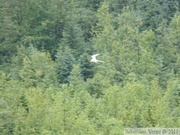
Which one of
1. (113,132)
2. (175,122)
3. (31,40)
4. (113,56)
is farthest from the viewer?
(31,40)

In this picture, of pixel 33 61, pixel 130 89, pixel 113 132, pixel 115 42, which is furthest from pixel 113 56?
pixel 113 132

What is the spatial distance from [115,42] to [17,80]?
12.3m

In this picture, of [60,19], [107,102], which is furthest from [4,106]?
[60,19]

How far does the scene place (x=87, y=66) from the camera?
73.2 m

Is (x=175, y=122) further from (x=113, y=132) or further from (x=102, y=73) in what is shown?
(x=102, y=73)

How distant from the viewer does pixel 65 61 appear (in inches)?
2835

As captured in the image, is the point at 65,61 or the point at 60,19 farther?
the point at 60,19

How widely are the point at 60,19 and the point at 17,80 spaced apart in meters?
13.7

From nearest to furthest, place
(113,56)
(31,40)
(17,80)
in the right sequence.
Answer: (17,80) → (113,56) → (31,40)

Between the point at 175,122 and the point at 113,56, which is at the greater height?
the point at 113,56

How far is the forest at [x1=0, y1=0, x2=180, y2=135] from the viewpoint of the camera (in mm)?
54125

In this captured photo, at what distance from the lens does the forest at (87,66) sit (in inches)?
2131

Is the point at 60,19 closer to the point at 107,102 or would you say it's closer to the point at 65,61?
the point at 65,61

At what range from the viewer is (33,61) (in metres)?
71.8
